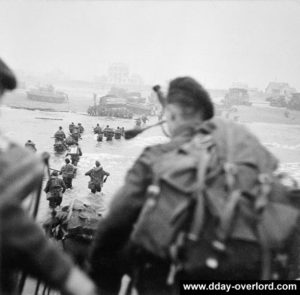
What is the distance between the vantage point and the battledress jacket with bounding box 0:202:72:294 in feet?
4.09

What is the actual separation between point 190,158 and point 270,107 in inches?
2452

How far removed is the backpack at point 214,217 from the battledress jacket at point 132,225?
3.9 inches

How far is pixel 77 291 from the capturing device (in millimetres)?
1367

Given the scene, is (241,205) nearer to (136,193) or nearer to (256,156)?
(256,156)

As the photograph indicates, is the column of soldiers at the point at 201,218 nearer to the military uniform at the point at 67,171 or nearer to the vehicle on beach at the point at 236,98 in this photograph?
the military uniform at the point at 67,171

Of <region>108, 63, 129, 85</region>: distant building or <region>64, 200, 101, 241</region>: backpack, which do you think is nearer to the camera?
<region>64, 200, 101, 241</region>: backpack

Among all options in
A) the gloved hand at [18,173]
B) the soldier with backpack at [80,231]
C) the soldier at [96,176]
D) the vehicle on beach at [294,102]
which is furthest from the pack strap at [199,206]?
the vehicle on beach at [294,102]

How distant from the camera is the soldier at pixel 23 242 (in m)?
1.24

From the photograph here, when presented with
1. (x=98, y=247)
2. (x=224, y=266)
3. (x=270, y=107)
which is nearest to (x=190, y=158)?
(x=224, y=266)

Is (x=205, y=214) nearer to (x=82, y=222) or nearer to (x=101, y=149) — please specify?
(x=82, y=222)

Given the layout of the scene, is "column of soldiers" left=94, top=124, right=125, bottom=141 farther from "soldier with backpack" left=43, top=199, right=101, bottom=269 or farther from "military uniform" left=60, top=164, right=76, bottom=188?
"soldier with backpack" left=43, top=199, right=101, bottom=269

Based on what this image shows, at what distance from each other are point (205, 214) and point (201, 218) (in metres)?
0.06

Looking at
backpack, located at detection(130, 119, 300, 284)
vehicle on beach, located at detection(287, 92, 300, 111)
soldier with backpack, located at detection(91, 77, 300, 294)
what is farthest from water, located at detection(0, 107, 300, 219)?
vehicle on beach, located at detection(287, 92, 300, 111)

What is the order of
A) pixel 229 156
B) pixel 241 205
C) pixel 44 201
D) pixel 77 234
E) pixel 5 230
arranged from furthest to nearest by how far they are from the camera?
1. pixel 44 201
2. pixel 77 234
3. pixel 229 156
4. pixel 241 205
5. pixel 5 230
